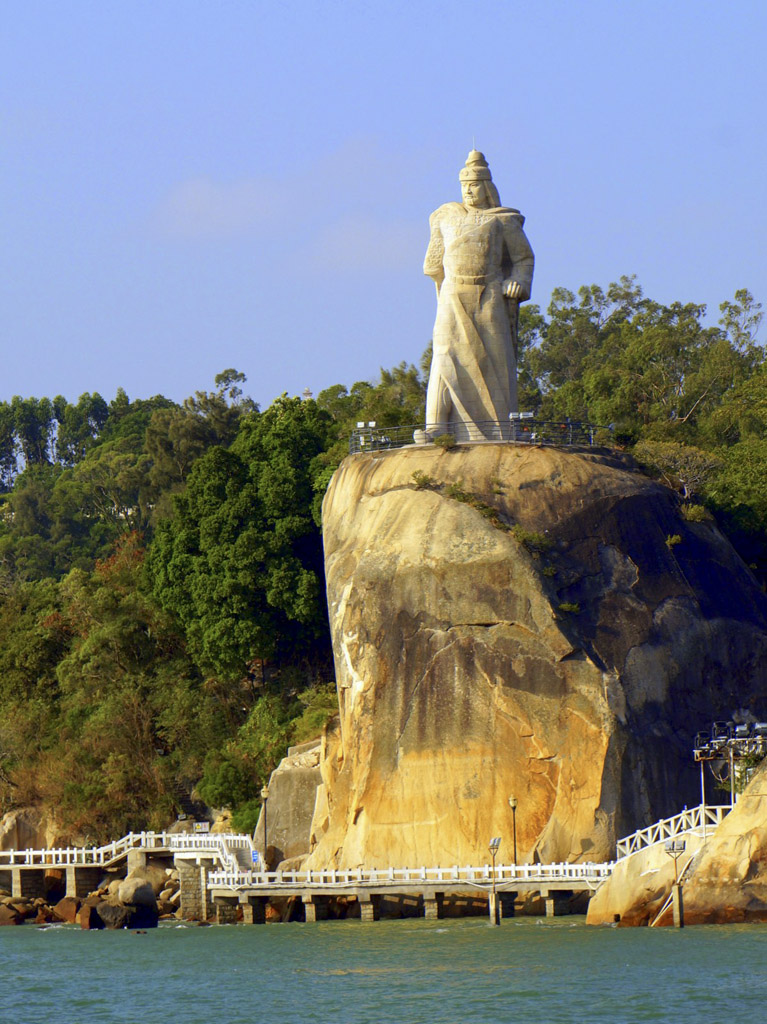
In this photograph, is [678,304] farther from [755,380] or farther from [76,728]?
[76,728]

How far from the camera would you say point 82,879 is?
189 feet

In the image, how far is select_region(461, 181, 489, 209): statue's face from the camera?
55.8 meters

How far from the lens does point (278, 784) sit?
5594 centimetres

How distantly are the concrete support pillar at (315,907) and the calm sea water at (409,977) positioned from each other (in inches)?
68.8

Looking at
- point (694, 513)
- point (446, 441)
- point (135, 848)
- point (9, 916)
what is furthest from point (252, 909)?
point (694, 513)

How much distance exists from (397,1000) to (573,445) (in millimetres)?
21921

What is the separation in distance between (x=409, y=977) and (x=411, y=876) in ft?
34.4

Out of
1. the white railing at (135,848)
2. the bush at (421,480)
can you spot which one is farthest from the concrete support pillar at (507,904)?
the bush at (421,480)

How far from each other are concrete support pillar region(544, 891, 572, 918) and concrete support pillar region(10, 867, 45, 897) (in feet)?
60.9

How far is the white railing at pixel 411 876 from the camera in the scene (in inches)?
1797

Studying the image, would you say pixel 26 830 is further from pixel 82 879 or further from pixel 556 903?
pixel 556 903

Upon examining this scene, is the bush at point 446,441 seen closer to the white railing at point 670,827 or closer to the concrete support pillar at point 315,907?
the white railing at point 670,827

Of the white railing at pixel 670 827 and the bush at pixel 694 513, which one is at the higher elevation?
the bush at pixel 694 513

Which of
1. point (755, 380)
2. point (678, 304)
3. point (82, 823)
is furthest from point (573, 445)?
point (678, 304)
